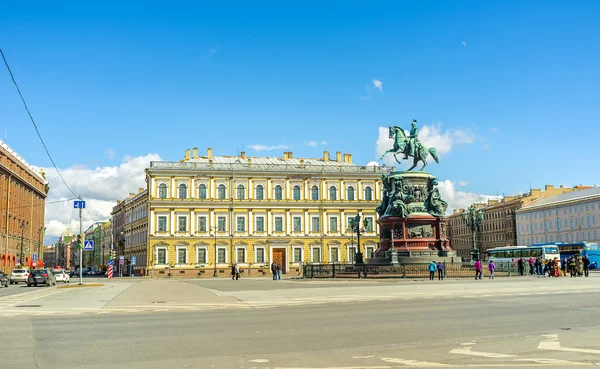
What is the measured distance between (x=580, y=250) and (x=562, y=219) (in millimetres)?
46211

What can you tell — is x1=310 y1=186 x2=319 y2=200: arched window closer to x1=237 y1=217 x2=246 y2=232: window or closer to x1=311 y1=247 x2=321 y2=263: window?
x1=311 y1=247 x2=321 y2=263: window

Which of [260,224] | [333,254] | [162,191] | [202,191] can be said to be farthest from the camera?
[333,254]

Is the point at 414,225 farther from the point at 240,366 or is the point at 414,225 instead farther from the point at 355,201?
the point at 355,201

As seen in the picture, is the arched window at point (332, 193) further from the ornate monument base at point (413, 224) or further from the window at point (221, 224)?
the ornate monument base at point (413, 224)

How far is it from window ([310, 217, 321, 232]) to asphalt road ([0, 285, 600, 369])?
6788cm

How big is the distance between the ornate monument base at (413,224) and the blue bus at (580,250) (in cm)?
2916

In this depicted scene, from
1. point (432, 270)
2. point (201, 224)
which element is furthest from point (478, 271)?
point (201, 224)

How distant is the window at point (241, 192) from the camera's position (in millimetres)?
86450

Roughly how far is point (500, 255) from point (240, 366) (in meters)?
64.7

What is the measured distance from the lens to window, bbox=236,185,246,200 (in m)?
86.4

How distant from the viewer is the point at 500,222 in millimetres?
137125

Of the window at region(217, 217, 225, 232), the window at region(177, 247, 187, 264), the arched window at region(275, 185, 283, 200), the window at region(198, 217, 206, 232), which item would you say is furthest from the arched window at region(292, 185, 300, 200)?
the window at region(177, 247, 187, 264)

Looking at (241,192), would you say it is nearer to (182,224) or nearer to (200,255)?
(182,224)

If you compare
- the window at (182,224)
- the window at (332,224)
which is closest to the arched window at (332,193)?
the window at (332,224)
